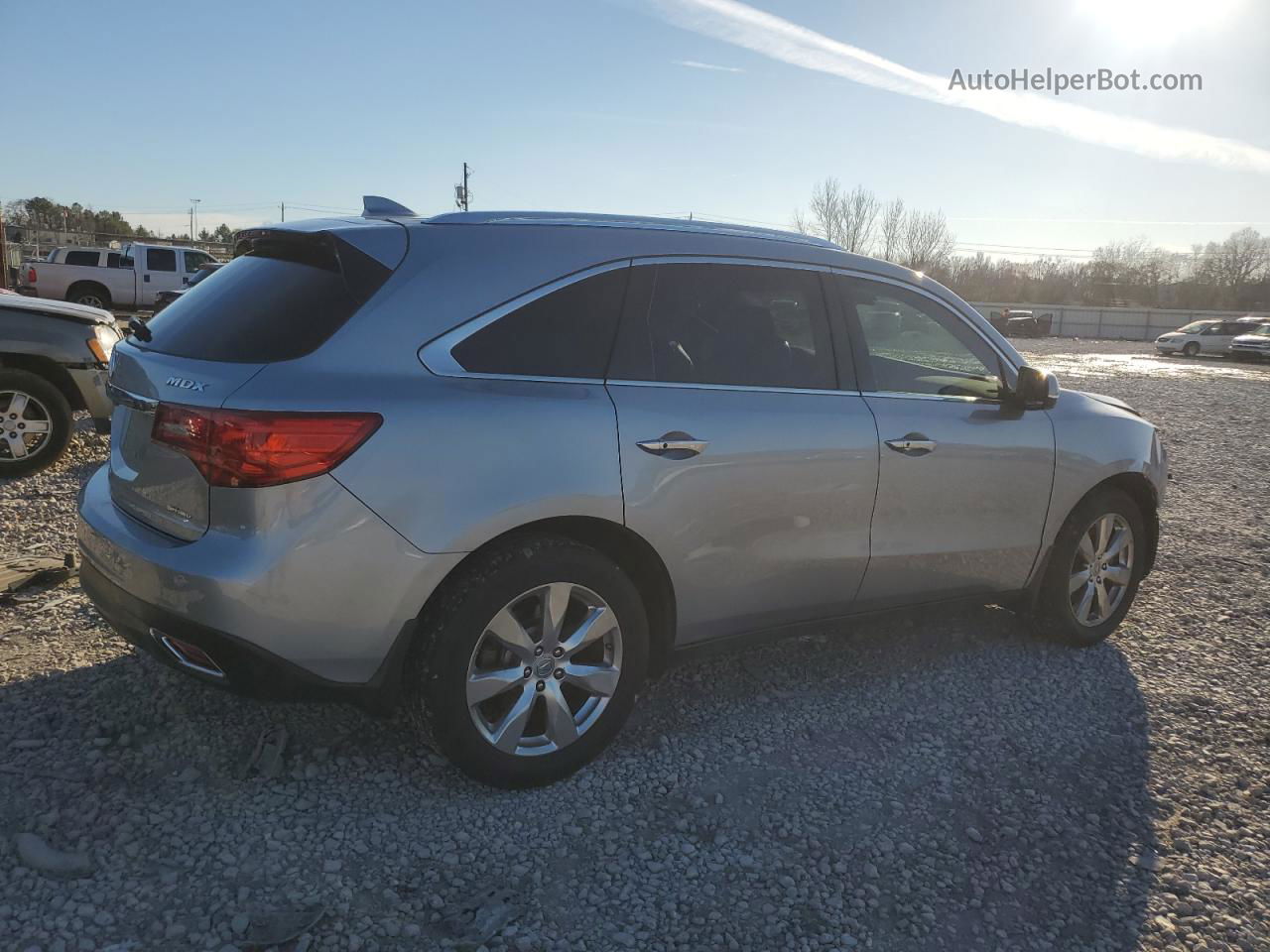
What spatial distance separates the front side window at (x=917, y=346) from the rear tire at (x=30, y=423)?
5.93m

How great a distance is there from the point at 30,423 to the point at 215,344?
508 centimetres

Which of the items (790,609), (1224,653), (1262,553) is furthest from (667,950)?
(1262,553)

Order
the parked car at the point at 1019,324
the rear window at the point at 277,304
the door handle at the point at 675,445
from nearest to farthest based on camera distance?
the rear window at the point at 277,304 < the door handle at the point at 675,445 < the parked car at the point at 1019,324

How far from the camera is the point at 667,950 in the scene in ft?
7.79

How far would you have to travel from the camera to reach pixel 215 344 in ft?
9.09

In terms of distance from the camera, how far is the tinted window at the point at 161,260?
2589 centimetres

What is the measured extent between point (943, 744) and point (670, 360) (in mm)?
1755

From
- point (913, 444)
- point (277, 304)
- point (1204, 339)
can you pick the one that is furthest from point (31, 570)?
point (1204, 339)

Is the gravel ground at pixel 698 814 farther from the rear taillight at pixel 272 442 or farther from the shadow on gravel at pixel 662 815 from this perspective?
the rear taillight at pixel 272 442

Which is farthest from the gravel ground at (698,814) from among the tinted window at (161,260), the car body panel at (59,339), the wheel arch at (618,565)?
the tinted window at (161,260)

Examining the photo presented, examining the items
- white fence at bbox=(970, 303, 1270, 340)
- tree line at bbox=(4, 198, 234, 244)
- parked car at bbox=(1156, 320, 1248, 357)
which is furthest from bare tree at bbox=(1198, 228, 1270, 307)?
tree line at bbox=(4, 198, 234, 244)

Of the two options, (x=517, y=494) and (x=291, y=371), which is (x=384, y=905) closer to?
(x=517, y=494)

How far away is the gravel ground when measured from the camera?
96.9 inches

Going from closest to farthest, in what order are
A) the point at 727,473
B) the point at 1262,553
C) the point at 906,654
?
1. the point at 727,473
2. the point at 906,654
3. the point at 1262,553
